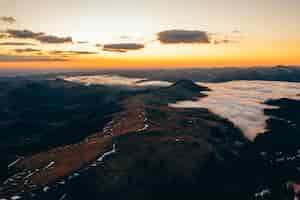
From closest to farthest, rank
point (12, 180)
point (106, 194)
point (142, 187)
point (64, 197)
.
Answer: point (64, 197)
point (106, 194)
point (142, 187)
point (12, 180)

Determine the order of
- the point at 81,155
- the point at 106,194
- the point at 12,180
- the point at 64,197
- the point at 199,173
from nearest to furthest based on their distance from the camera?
the point at 64,197
the point at 106,194
the point at 12,180
the point at 199,173
the point at 81,155

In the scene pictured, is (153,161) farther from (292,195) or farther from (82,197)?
(292,195)

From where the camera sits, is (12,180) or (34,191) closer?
(34,191)

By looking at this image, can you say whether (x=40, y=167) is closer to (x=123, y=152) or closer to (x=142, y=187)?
(x=123, y=152)

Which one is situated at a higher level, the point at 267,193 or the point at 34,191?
the point at 34,191

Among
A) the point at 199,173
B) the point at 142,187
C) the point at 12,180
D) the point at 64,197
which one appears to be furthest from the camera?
the point at 199,173

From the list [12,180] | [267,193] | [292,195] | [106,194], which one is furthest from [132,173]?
[292,195]

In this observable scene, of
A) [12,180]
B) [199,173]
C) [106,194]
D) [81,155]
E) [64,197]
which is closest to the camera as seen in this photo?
[64,197]

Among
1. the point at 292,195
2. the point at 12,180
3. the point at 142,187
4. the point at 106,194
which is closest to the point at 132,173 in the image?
the point at 142,187

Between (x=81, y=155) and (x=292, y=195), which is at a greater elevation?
(x=81, y=155)
